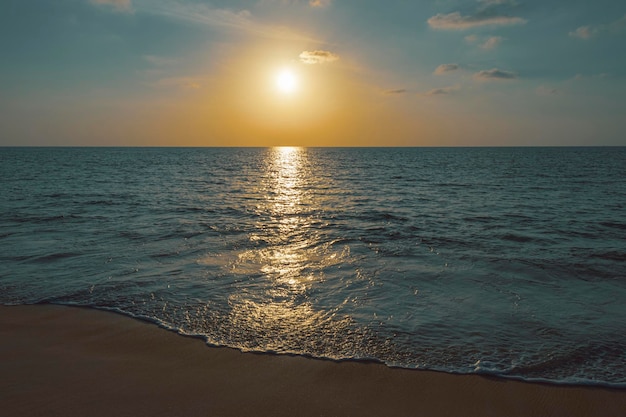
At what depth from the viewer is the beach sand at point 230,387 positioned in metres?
4.25

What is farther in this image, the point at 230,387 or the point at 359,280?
the point at 359,280

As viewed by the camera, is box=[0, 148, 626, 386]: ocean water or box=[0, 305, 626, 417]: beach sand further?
box=[0, 148, 626, 386]: ocean water

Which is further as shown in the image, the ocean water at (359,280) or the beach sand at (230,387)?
the ocean water at (359,280)

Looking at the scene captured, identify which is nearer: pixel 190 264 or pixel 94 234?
pixel 190 264

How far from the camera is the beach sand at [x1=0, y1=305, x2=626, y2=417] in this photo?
14.0ft

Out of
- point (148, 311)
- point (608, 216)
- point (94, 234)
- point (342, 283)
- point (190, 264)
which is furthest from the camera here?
point (608, 216)

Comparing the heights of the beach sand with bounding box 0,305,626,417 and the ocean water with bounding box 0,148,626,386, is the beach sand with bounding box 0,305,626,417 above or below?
below

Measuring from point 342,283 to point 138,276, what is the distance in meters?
4.68

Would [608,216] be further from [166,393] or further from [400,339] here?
[166,393]

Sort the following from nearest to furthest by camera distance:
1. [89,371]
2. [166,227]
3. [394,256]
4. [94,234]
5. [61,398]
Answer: [61,398], [89,371], [394,256], [94,234], [166,227]

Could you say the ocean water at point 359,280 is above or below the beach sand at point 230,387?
above

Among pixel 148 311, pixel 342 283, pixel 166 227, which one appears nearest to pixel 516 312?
pixel 342 283

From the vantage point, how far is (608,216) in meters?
18.5

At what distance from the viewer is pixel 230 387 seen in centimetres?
466
